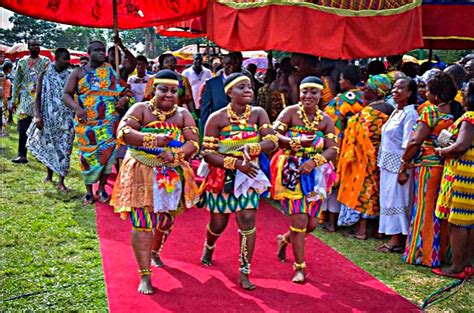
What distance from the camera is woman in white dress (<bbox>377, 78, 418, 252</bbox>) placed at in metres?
5.54

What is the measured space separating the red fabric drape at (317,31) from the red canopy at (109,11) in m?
1.60

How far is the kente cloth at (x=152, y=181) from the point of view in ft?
13.9

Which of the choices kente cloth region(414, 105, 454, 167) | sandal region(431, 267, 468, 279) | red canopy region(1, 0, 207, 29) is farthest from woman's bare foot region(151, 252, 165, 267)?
red canopy region(1, 0, 207, 29)

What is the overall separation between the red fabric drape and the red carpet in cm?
224

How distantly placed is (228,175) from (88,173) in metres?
3.31

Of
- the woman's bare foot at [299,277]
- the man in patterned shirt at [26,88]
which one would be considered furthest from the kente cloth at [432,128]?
the man in patterned shirt at [26,88]

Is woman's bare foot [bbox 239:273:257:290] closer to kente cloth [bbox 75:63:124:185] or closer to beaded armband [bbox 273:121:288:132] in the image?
beaded armband [bbox 273:121:288:132]

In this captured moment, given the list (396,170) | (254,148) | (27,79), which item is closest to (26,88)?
(27,79)

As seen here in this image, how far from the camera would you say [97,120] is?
704cm

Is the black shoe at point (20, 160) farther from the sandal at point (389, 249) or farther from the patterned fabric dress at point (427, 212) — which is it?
the patterned fabric dress at point (427, 212)

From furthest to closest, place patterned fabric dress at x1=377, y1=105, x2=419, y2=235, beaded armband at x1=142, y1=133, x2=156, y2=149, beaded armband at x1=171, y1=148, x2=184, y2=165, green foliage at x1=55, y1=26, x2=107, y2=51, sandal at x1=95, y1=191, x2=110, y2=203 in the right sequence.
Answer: green foliage at x1=55, y1=26, x2=107, y2=51
sandal at x1=95, y1=191, x2=110, y2=203
patterned fabric dress at x1=377, y1=105, x2=419, y2=235
beaded armband at x1=171, y1=148, x2=184, y2=165
beaded armband at x1=142, y1=133, x2=156, y2=149

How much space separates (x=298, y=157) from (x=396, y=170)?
1.57 metres

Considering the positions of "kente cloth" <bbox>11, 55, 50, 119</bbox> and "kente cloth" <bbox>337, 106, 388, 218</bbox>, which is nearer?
"kente cloth" <bbox>337, 106, 388, 218</bbox>

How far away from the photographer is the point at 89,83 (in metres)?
6.95
